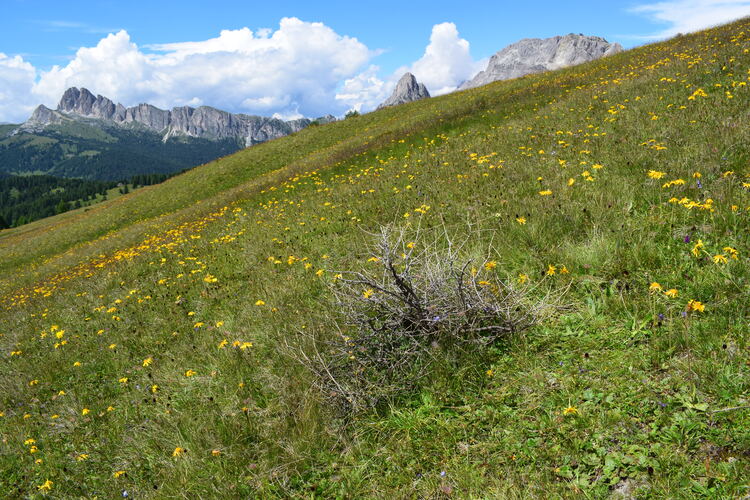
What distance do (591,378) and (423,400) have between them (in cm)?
151

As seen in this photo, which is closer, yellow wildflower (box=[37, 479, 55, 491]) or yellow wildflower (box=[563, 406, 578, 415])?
yellow wildflower (box=[563, 406, 578, 415])

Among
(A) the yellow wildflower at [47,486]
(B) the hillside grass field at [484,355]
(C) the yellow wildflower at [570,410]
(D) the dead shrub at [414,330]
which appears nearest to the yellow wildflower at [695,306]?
(B) the hillside grass field at [484,355]

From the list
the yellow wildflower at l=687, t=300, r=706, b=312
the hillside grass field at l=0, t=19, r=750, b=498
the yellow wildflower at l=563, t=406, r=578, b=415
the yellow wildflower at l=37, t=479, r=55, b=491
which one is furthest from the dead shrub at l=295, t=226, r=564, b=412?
the yellow wildflower at l=37, t=479, r=55, b=491

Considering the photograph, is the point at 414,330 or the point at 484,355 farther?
the point at 414,330

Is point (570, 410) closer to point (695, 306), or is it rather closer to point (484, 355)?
point (484, 355)

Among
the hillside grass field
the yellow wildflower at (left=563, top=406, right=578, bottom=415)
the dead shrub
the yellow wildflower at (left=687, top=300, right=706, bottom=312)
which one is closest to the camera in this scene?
the hillside grass field

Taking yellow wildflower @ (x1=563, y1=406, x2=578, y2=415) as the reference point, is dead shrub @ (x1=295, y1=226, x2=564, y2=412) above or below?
A: above

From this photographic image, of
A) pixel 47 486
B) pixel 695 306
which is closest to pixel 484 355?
pixel 695 306

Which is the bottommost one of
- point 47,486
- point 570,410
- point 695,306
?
point 47,486

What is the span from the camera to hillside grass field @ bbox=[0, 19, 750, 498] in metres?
2.85

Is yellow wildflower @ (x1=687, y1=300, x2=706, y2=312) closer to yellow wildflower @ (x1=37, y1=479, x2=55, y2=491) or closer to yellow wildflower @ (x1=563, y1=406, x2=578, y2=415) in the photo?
yellow wildflower @ (x1=563, y1=406, x2=578, y2=415)

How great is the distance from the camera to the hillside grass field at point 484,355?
2.85m

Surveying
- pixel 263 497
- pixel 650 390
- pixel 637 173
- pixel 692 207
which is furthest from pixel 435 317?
pixel 637 173

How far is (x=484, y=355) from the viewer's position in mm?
3906
